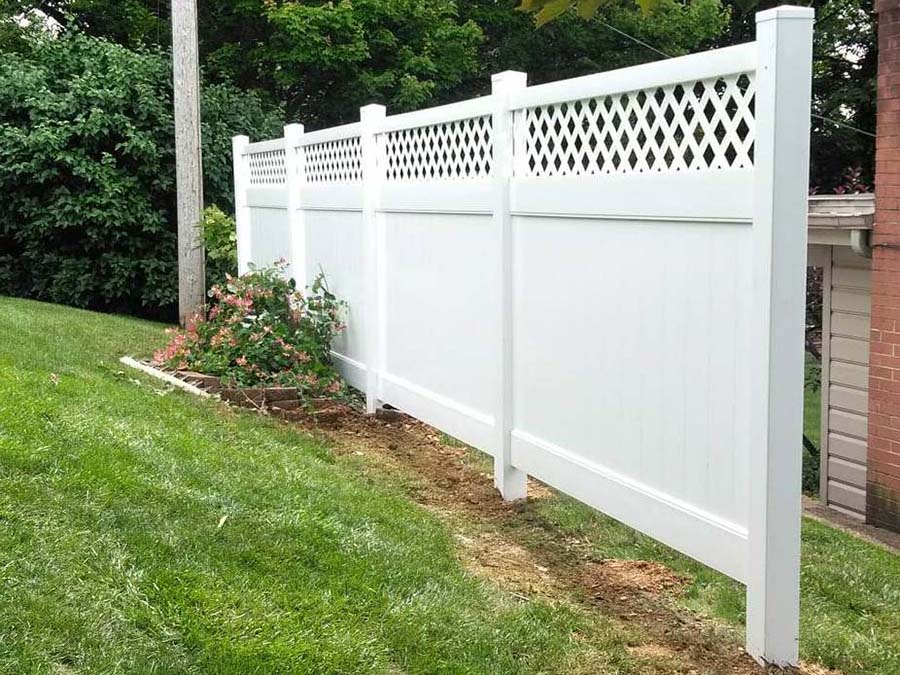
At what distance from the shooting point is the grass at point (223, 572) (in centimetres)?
317

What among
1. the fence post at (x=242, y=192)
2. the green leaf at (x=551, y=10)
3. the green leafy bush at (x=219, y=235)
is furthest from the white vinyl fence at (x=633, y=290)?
the green leafy bush at (x=219, y=235)

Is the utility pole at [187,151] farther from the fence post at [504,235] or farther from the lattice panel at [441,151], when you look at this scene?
the fence post at [504,235]

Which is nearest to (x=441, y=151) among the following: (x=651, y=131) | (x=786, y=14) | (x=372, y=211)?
(x=372, y=211)

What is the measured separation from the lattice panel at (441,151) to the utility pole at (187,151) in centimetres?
533

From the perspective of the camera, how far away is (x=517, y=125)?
5.25m

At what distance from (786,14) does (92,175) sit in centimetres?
1097

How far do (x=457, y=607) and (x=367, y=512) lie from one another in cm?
118

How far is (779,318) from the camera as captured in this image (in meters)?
3.41

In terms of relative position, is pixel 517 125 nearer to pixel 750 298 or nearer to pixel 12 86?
pixel 750 298

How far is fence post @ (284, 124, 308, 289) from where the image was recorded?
877cm

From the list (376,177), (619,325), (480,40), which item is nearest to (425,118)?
(376,177)

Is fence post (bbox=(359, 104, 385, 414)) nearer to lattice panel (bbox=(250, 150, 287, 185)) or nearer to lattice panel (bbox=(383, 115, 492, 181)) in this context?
lattice panel (bbox=(383, 115, 492, 181))

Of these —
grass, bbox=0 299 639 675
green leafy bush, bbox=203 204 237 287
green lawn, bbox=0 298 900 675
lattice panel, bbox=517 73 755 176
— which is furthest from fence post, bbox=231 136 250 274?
lattice panel, bbox=517 73 755 176

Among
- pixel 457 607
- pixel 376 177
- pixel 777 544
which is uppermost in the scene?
pixel 376 177
